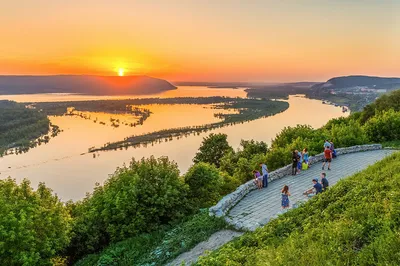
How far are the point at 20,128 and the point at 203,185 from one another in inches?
3201

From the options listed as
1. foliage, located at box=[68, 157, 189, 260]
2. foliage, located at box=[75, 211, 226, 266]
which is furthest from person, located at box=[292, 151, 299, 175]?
foliage, located at box=[75, 211, 226, 266]

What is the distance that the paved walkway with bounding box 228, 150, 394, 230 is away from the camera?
11805 millimetres

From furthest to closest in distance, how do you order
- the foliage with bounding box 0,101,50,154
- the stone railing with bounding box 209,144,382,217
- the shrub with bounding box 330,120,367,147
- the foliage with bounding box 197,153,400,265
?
the foliage with bounding box 0,101,50,154, the shrub with bounding box 330,120,367,147, the stone railing with bounding box 209,144,382,217, the foliage with bounding box 197,153,400,265

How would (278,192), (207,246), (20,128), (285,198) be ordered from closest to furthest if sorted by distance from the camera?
(207,246) → (285,198) → (278,192) → (20,128)

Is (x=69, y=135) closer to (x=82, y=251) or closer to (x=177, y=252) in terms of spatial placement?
(x=82, y=251)

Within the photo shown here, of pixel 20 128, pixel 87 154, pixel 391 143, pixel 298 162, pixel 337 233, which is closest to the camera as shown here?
pixel 337 233

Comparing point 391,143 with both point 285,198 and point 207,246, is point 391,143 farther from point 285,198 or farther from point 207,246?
point 207,246

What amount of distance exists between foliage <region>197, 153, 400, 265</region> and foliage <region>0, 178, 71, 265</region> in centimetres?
782

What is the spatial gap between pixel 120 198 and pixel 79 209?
6496mm

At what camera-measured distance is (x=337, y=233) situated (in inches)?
272

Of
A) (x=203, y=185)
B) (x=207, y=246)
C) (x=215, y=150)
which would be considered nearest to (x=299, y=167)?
(x=203, y=185)

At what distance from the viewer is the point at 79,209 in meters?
19.8

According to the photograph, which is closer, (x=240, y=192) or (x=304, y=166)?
(x=240, y=192)

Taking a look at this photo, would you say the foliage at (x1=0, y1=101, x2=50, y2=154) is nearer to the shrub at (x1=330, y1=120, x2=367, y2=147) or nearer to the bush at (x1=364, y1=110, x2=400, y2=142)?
the shrub at (x1=330, y1=120, x2=367, y2=147)
